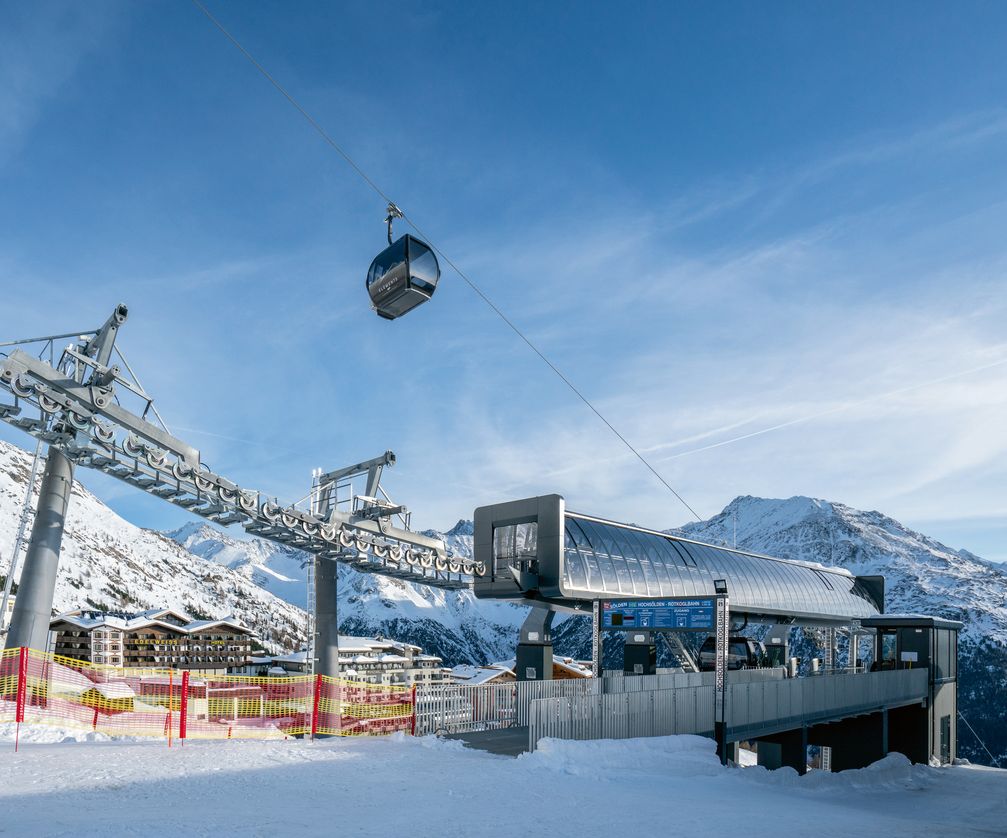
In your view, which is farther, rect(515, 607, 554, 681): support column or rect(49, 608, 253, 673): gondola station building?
rect(49, 608, 253, 673): gondola station building

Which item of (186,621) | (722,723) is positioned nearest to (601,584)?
(722,723)

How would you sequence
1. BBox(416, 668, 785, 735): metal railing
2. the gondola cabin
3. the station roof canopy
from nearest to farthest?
the gondola cabin → BBox(416, 668, 785, 735): metal railing → the station roof canopy

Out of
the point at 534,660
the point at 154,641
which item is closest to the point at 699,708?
the point at 534,660

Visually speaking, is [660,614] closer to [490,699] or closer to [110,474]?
[490,699]

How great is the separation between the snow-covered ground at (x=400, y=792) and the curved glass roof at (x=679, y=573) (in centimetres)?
1233

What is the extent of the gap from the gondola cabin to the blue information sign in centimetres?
1311

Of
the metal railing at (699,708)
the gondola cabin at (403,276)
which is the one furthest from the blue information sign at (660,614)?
the gondola cabin at (403,276)

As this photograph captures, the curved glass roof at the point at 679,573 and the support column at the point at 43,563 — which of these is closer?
the support column at the point at 43,563

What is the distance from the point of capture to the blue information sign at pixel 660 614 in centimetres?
2409

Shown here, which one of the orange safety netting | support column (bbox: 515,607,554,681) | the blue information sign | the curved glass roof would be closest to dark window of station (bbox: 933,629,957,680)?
the curved glass roof

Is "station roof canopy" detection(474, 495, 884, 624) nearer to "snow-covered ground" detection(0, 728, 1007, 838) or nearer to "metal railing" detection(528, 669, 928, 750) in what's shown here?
"metal railing" detection(528, 669, 928, 750)

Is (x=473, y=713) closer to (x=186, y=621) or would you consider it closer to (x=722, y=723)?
(x=722, y=723)

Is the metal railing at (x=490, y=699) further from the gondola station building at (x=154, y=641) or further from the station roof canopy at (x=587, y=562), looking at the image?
the gondola station building at (x=154, y=641)

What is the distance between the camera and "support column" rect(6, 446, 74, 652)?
21.0 metres
